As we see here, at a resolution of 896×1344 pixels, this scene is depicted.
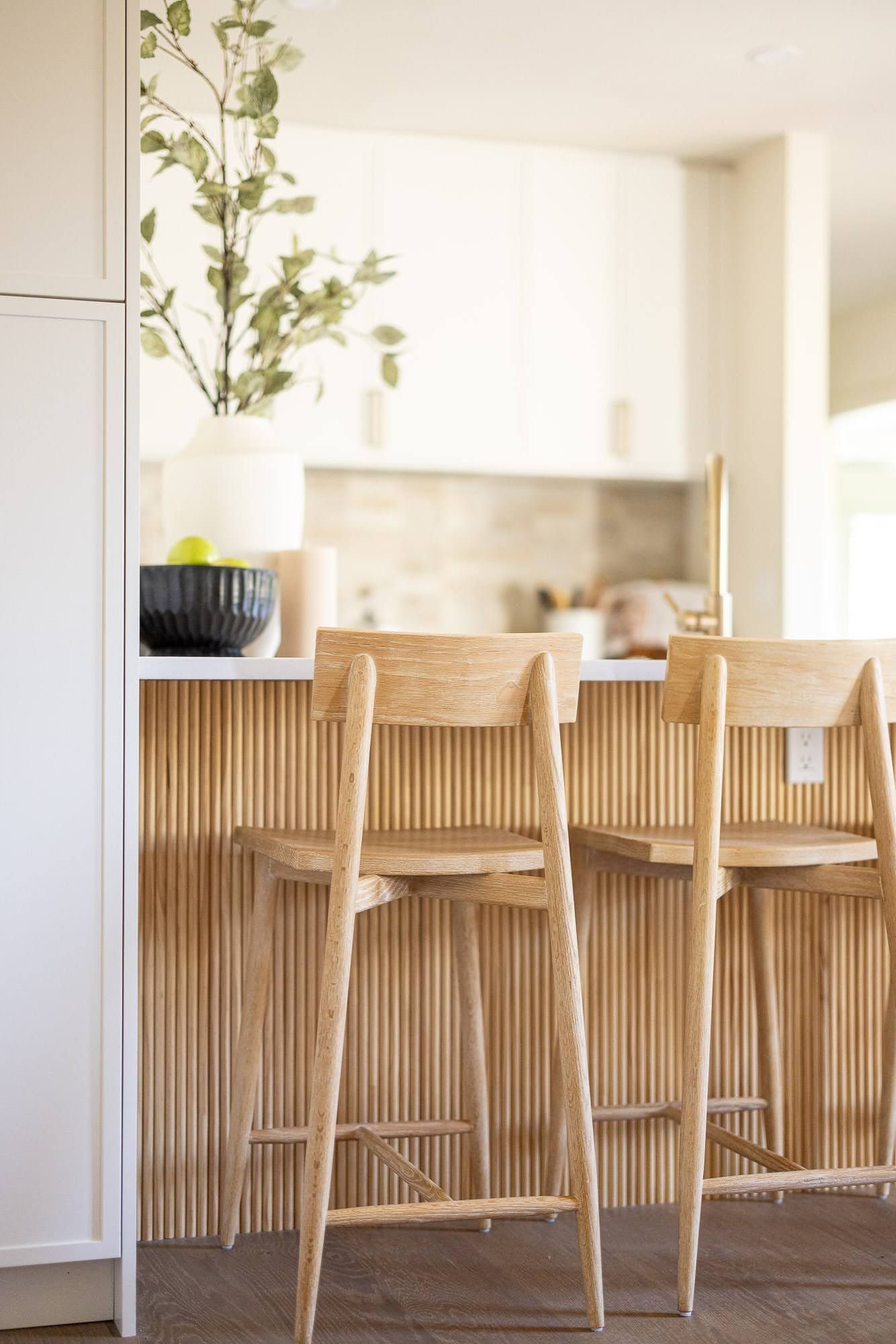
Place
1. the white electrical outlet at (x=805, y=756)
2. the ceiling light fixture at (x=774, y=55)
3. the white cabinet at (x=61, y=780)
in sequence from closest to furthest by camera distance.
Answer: the white cabinet at (x=61, y=780) < the white electrical outlet at (x=805, y=756) < the ceiling light fixture at (x=774, y=55)

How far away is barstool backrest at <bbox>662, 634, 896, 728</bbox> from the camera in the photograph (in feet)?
6.30

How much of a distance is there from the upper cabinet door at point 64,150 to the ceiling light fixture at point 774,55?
2.38m

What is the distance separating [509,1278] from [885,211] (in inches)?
168

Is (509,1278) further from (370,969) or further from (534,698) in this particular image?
(534,698)

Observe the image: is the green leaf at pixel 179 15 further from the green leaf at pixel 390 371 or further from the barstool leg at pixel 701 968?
the barstool leg at pixel 701 968

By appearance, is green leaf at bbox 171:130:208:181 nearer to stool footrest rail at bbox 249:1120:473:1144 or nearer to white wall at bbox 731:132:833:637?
stool footrest rail at bbox 249:1120:473:1144

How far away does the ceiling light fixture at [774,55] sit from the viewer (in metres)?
3.68

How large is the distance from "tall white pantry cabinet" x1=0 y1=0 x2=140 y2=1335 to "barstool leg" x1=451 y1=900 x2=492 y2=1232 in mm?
516

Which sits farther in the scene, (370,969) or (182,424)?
(182,424)

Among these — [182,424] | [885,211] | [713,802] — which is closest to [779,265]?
[885,211]

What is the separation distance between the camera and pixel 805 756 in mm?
2461

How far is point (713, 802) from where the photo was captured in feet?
6.20

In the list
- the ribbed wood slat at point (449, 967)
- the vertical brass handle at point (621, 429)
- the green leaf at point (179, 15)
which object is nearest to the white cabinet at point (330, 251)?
the vertical brass handle at point (621, 429)

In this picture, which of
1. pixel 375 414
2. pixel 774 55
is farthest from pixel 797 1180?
pixel 774 55
